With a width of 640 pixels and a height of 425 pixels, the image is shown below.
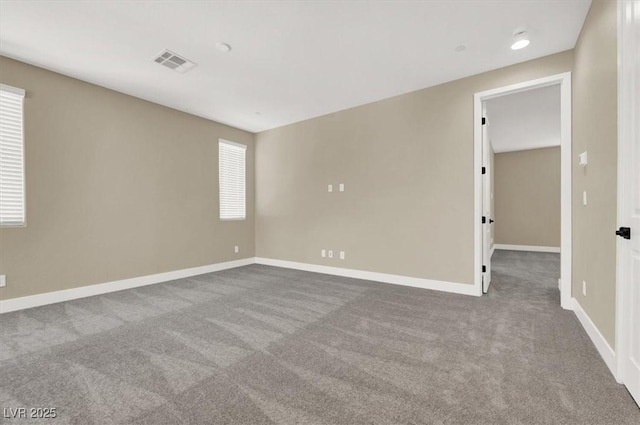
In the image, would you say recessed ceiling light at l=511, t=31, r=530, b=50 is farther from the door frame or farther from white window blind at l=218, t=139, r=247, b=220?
white window blind at l=218, t=139, r=247, b=220

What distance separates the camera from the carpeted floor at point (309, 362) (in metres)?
1.49

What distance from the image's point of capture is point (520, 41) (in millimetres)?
2809

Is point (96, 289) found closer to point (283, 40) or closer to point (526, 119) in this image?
point (283, 40)

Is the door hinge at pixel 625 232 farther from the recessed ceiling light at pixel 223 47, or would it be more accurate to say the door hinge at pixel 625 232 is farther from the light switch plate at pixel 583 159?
the recessed ceiling light at pixel 223 47

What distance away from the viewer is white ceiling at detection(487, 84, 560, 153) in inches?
171

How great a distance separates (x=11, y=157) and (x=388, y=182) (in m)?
4.72

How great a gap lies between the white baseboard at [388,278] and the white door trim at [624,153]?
72.4 inches

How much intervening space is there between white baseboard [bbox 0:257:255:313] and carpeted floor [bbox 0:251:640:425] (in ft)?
0.58

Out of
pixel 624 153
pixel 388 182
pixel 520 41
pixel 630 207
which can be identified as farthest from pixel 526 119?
pixel 630 207

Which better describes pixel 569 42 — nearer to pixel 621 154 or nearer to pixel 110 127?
pixel 621 154

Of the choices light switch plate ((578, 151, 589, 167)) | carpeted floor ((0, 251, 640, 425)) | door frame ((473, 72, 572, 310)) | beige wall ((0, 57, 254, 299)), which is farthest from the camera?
beige wall ((0, 57, 254, 299))

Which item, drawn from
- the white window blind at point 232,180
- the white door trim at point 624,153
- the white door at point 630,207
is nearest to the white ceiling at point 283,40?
the white door trim at point 624,153

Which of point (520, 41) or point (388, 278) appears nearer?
point (520, 41)

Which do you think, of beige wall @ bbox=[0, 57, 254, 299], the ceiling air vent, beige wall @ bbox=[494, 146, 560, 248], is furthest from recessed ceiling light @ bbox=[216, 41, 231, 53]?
beige wall @ bbox=[494, 146, 560, 248]
